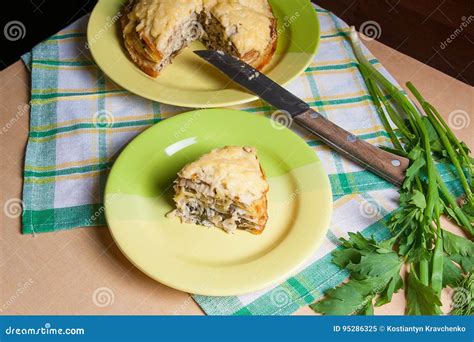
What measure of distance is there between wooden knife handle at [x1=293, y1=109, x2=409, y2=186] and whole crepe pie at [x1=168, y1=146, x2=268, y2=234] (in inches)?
11.8

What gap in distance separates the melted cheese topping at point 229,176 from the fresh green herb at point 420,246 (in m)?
0.28

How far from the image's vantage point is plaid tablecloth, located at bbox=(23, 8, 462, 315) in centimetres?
156

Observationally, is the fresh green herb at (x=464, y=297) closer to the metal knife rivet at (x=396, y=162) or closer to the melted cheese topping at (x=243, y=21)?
the metal knife rivet at (x=396, y=162)

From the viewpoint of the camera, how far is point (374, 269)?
1.49 m

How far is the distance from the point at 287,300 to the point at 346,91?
2.82ft

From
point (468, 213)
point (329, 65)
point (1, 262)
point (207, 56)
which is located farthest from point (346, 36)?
point (1, 262)

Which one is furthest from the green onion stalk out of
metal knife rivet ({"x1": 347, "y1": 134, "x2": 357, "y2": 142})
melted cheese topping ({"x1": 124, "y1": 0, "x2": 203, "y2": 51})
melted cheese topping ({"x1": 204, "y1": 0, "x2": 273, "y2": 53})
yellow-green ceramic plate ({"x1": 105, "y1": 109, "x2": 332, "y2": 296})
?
melted cheese topping ({"x1": 124, "y1": 0, "x2": 203, "y2": 51})

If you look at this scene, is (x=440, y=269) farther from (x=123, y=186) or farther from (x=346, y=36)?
(x=346, y=36)

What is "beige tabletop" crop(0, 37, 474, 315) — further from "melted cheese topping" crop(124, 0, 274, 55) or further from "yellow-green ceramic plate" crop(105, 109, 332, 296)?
"melted cheese topping" crop(124, 0, 274, 55)

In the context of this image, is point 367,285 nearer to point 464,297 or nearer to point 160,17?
point 464,297

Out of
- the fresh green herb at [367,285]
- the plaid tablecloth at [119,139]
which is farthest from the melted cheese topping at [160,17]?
the fresh green herb at [367,285]

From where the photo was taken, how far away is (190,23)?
83.4 inches

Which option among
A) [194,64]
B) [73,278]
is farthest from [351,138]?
[73,278]

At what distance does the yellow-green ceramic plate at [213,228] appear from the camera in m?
1.45
